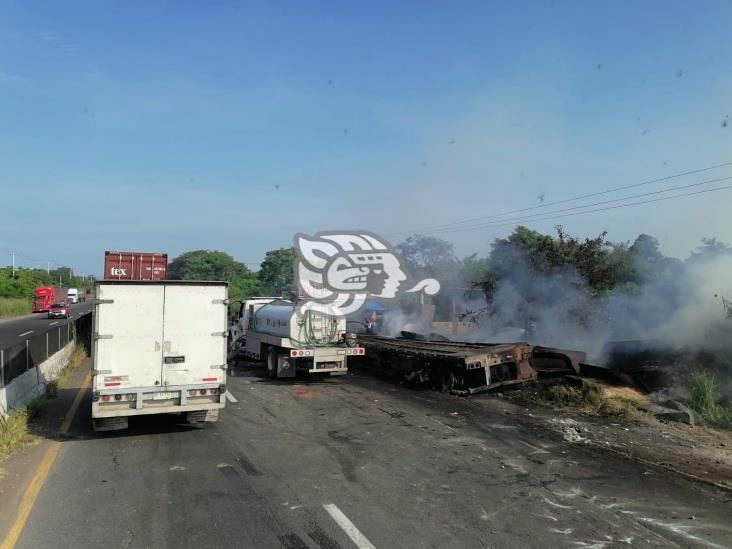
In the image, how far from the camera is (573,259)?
68.1 ft

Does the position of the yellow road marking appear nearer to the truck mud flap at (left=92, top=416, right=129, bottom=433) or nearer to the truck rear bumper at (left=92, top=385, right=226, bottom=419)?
the truck mud flap at (left=92, top=416, right=129, bottom=433)

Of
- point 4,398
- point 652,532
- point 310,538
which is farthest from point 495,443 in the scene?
point 4,398

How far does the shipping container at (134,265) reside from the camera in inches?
780

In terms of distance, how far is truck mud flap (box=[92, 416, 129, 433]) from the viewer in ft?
26.4

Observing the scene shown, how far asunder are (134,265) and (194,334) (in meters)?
13.3

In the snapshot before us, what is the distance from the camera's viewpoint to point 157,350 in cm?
832

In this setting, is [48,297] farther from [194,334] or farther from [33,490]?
[33,490]

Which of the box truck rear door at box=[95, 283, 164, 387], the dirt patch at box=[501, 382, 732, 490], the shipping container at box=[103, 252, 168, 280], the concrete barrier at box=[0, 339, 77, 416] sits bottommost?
the dirt patch at box=[501, 382, 732, 490]

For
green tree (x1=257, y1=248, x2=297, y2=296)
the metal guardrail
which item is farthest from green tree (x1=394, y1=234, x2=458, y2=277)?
the metal guardrail

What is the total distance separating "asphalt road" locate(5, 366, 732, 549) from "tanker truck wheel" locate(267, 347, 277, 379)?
18.7 feet

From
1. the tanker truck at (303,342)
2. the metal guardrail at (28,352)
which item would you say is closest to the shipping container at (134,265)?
the metal guardrail at (28,352)

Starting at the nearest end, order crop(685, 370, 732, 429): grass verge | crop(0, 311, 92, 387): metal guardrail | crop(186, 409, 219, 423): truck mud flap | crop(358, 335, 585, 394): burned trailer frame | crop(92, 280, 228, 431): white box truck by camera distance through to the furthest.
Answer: crop(92, 280, 228, 431): white box truck < crop(186, 409, 219, 423): truck mud flap < crop(0, 311, 92, 387): metal guardrail < crop(685, 370, 732, 429): grass verge < crop(358, 335, 585, 394): burned trailer frame

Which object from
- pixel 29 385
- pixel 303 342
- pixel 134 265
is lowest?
pixel 29 385

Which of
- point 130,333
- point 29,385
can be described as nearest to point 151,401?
point 130,333
